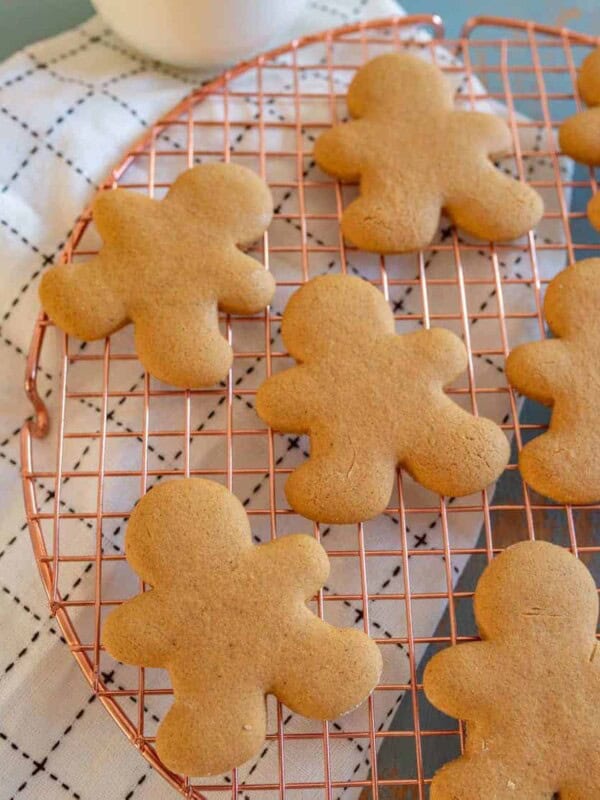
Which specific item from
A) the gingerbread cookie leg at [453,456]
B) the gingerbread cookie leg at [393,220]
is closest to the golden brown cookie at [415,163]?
the gingerbread cookie leg at [393,220]

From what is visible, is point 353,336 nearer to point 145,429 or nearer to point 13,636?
point 145,429

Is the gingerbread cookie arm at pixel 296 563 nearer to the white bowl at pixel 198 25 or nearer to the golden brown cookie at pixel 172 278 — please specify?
the golden brown cookie at pixel 172 278

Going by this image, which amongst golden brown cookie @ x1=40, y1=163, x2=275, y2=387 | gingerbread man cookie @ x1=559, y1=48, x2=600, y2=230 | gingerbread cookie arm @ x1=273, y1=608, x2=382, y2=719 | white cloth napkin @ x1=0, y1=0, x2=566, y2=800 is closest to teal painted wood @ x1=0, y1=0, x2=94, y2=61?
white cloth napkin @ x1=0, y1=0, x2=566, y2=800

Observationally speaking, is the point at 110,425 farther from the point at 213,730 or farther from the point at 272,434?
the point at 213,730

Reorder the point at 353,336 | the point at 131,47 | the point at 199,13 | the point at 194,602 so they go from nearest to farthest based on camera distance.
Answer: the point at 194,602
the point at 353,336
the point at 199,13
the point at 131,47

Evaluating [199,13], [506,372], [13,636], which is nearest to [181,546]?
[13,636]

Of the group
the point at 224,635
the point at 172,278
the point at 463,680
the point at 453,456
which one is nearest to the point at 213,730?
the point at 224,635
